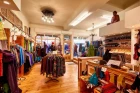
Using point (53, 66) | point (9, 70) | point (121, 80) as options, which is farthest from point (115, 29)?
point (9, 70)

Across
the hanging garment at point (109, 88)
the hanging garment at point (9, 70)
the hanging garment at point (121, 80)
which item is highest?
the hanging garment at point (9, 70)

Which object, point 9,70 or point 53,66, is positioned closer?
point 9,70

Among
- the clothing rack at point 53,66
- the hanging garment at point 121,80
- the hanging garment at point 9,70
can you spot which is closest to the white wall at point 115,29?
the hanging garment at point 121,80

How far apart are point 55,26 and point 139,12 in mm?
6604

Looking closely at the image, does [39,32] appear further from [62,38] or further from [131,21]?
[131,21]


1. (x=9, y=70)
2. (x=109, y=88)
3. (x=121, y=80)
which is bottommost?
(x=109, y=88)

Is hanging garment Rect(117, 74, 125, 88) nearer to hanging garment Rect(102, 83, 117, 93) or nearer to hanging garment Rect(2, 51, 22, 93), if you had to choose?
hanging garment Rect(102, 83, 117, 93)

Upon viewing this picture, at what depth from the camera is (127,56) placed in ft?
11.2

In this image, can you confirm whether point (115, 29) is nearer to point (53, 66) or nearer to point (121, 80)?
point (121, 80)

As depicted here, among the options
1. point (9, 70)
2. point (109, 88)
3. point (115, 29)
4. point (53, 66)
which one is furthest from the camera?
point (115, 29)

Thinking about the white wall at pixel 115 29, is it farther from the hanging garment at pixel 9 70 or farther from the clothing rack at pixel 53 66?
the hanging garment at pixel 9 70

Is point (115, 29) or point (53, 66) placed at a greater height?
point (115, 29)

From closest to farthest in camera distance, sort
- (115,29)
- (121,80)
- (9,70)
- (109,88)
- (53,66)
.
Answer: (9,70)
(121,80)
(109,88)
(53,66)
(115,29)

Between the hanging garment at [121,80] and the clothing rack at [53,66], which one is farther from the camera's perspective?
the clothing rack at [53,66]
